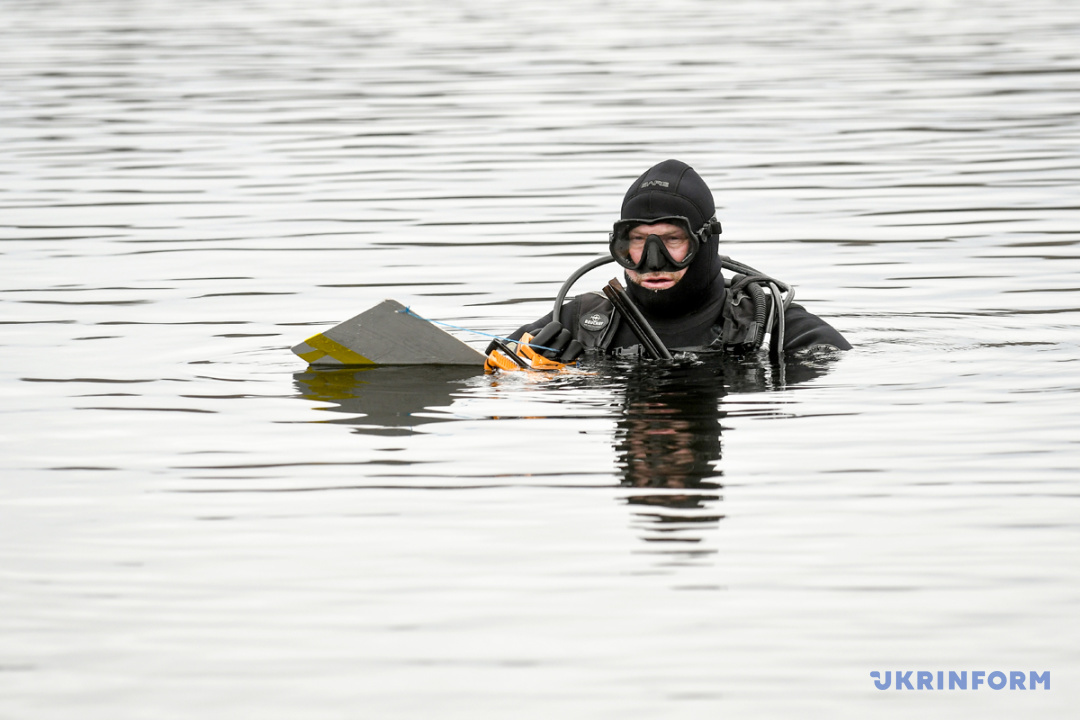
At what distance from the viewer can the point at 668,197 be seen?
859cm

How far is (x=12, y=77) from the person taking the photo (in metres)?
27.4

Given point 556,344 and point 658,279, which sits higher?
point 658,279

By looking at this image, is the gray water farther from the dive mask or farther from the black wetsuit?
the dive mask

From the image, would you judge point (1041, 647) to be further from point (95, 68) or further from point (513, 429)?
point (95, 68)

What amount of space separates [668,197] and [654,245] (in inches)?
10.0

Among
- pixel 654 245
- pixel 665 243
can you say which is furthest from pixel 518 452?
pixel 665 243

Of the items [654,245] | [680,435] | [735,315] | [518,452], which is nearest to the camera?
[518,452]

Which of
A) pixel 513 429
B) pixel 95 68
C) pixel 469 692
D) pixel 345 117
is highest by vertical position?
pixel 95 68

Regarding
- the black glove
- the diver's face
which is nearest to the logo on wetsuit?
the black glove

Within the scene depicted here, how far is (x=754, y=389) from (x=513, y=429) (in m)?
1.32

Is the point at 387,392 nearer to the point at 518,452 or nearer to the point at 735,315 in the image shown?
the point at 518,452

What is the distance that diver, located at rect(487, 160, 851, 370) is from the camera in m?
8.59

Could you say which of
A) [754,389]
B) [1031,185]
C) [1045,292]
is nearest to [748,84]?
[1031,185]

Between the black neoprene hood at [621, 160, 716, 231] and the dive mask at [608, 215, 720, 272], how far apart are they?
1.7 inches
